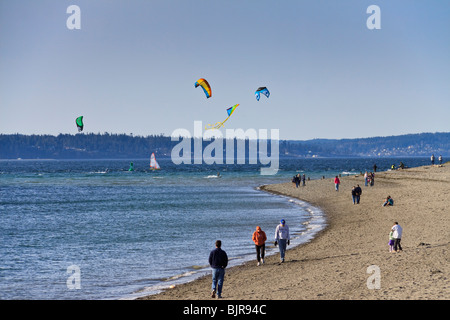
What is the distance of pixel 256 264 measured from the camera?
803 inches

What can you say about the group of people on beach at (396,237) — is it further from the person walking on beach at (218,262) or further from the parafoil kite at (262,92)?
the parafoil kite at (262,92)

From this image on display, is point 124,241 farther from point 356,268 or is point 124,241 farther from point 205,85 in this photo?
point 205,85

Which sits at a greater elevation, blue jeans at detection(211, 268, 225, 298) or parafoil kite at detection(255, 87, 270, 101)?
parafoil kite at detection(255, 87, 270, 101)

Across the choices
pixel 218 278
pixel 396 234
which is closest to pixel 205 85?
pixel 396 234

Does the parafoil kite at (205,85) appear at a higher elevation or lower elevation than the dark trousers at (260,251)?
higher

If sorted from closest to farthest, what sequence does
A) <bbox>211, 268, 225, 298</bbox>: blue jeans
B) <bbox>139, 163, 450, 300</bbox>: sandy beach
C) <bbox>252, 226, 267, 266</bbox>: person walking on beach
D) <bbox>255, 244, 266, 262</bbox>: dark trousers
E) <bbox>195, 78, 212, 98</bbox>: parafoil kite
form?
<bbox>139, 163, 450, 300</bbox>: sandy beach → <bbox>211, 268, 225, 298</bbox>: blue jeans → <bbox>252, 226, 267, 266</bbox>: person walking on beach → <bbox>255, 244, 266, 262</bbox>: dark trousers → <bbox>195, 78, 212, 98</bbox>: parafoil kite

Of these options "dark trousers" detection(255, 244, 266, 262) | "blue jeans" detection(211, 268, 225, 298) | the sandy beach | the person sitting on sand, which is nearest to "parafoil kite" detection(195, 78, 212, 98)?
the person sitting on sand

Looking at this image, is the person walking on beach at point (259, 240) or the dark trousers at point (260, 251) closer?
the person walking on beach at point (259, 240)

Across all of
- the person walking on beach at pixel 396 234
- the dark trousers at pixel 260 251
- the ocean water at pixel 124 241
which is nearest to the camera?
the ocean water at pixel 124 241

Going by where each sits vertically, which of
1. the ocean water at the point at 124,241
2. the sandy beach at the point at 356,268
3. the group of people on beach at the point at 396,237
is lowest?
the ocean water at the point at 124,241

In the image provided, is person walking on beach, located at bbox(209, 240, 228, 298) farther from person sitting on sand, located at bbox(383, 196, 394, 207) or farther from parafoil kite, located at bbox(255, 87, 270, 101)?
parafoil kite, located at bbox(255, 87, 270, 101)

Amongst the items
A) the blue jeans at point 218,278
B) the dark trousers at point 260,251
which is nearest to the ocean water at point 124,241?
the dark trousers at point 260,251
